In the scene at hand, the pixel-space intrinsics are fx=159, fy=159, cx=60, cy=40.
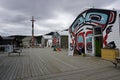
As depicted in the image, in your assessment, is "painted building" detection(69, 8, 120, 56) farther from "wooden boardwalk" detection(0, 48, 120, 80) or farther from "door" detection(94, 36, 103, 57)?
"wooden boardwalk" detection(0, 48, 120, 80)

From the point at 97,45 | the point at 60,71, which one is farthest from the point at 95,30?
the point at 60,71

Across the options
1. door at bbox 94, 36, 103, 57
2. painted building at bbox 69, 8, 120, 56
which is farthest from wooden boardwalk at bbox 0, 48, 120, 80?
door at bbox 94, 36, 103, 57

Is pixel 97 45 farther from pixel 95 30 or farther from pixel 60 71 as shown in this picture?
pixel 60 71

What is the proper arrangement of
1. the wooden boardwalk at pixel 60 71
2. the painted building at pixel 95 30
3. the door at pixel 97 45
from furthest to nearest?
the door at pixel 97 45 < the painted building at pixel 95 30 < the wooden boardwalk at pixel 60 71

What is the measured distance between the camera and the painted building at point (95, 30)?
510 inches

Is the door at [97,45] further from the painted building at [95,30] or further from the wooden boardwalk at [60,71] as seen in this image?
the wooden boardwalk at [60,71]

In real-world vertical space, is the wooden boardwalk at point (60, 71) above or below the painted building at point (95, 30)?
below

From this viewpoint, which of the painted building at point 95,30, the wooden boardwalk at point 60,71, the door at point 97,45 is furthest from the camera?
the door at point 97,45

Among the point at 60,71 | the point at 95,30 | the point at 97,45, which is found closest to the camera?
the point at 60,71

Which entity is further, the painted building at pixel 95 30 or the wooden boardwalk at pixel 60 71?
the painted building at pixel 95 30

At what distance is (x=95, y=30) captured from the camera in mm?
15891

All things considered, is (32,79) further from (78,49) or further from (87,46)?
(78,49)

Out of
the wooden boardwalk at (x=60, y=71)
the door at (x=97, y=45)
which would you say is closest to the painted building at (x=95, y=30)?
the door at (x=97, y=45)

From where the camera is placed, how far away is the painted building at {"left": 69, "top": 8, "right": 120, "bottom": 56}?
42.5ft
